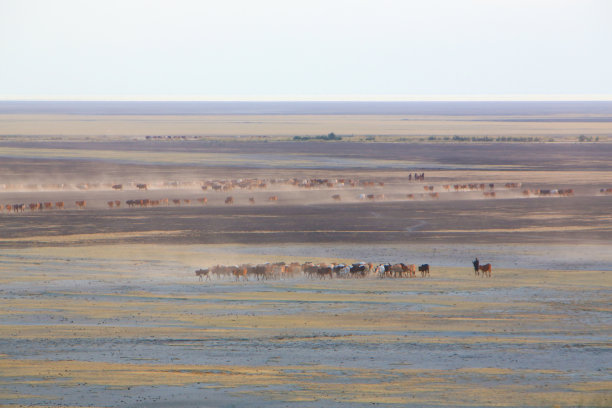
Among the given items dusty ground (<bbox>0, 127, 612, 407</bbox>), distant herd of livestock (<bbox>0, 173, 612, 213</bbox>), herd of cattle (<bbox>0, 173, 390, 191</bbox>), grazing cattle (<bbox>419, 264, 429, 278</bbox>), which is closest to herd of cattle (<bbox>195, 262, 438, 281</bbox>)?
grazing cattle (<bbox>419, 264, 429, 278</bbox>)

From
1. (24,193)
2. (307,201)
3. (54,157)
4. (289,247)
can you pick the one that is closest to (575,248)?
(289,247)

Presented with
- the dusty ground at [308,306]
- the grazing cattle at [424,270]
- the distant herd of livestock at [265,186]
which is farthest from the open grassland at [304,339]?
the distant herd of livestock at [265,186]

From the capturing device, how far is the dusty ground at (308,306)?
1605 centimetres

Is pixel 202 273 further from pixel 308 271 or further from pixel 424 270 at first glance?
pixel 424 270

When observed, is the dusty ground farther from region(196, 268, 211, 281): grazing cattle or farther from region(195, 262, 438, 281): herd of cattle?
region(195, 262, 438, 281): herd of cattle

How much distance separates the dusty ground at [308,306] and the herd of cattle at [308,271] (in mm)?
710

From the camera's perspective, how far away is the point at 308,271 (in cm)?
2772

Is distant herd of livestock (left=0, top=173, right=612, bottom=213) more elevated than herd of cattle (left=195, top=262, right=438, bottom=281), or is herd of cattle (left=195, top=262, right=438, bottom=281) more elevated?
distant herd of livestock (left=0, top=173, right=612, bottom=213)

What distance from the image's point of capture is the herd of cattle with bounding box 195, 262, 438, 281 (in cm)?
2738

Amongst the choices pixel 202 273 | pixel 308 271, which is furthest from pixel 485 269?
pixel 202 273

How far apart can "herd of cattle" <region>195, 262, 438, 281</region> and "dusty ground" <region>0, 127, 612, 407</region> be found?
71cm

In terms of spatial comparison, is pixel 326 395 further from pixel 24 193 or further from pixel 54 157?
pixel 54 157

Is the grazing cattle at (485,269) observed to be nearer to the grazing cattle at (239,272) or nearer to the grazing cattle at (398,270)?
the grazing cattle at (398,270)

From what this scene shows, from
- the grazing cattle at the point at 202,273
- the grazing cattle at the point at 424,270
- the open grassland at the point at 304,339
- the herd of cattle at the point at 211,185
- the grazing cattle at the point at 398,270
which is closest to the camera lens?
the open grassland at the point at 304,339
